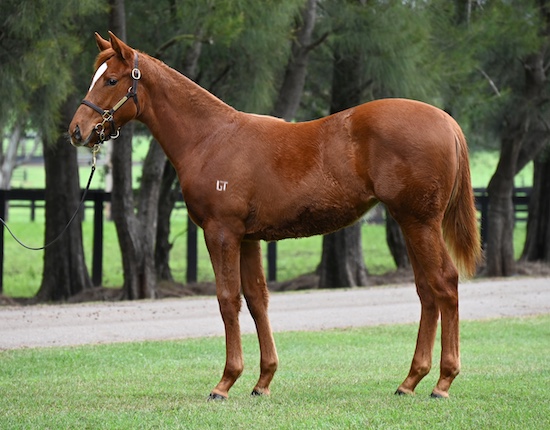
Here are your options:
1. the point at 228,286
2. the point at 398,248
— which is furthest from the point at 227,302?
the point at 398,248

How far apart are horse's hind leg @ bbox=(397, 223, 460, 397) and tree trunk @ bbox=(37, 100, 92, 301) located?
36.6 ft

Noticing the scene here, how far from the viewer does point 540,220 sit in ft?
75.4

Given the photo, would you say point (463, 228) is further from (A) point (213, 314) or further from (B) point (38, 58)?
(B) point (38, 58)

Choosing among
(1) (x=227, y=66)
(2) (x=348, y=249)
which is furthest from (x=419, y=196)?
(2) (x=348, y=249)

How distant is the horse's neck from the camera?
711 centimetres

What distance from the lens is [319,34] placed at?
686 inches

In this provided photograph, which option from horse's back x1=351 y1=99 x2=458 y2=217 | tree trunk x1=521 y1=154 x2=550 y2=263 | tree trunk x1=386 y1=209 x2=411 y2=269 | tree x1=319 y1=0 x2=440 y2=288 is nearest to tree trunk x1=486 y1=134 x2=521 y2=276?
tree trunk x1=386 y1=209 x2=411 y2=269

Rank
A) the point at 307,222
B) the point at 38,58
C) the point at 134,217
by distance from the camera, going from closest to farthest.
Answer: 1. the point at 307,222
2. the point at 38,58
3. the point at 134,217

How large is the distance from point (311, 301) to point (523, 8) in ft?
23.6

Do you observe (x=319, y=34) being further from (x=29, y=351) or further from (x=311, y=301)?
(x=29, y=351)

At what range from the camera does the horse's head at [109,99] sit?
6.88 m

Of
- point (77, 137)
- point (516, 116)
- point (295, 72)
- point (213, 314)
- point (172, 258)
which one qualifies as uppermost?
point (295, 72)

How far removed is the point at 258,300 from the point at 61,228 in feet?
35.2

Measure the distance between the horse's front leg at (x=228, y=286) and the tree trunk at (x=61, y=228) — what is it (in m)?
10.7
